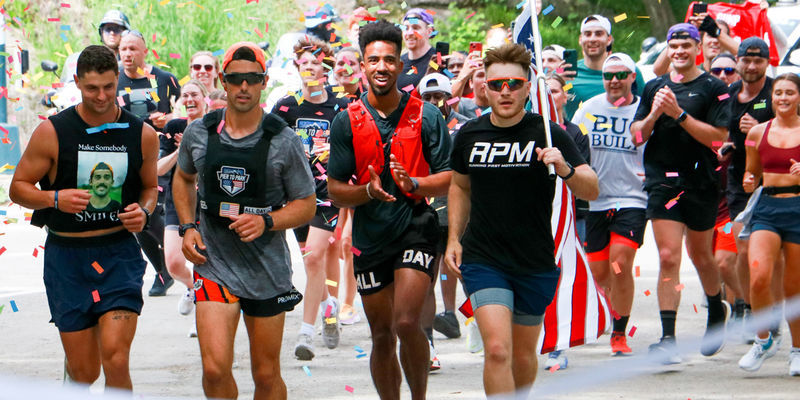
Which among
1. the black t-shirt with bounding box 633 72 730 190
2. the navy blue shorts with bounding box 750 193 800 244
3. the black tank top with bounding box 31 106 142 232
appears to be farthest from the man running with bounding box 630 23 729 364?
the black tank top with bounding box 31 106 142 232

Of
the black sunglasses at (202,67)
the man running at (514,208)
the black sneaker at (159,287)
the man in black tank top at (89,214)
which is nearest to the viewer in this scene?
the man in black tank top at (89,214)

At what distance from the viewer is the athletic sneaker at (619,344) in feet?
33.2

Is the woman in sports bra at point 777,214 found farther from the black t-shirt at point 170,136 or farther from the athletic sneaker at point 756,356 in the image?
the black t-shirt at point 170,136

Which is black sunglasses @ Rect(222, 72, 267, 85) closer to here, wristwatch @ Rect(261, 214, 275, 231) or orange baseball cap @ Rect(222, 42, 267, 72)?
orange baseball cap @ Rect(222, 42, 267, 72)

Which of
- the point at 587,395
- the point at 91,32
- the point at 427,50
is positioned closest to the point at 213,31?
the point at 91,32

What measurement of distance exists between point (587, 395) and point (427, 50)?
517 cm

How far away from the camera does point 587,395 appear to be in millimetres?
8641

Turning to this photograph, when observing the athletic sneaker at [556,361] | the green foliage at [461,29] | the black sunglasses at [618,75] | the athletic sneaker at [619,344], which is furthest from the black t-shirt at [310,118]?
the green foliage at [461,29]

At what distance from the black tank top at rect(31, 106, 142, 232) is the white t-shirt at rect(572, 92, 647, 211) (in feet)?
14.5

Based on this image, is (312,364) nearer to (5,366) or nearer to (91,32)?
(5,366)

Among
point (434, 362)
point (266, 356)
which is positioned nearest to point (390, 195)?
point (266, 356)

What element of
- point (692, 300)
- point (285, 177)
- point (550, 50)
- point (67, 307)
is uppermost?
point (550, 50)

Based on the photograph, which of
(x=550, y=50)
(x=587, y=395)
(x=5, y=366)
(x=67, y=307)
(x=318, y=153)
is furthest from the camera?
(x=550, y=50)

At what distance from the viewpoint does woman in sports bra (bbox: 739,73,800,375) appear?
941 centimetres
